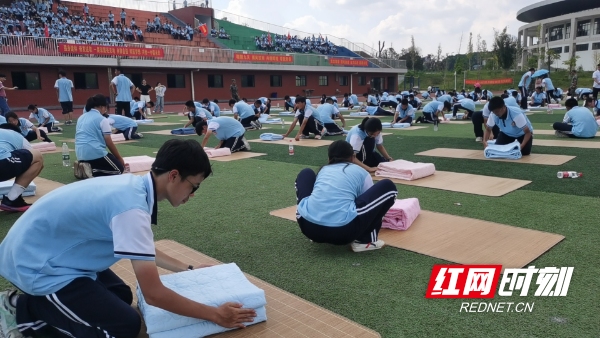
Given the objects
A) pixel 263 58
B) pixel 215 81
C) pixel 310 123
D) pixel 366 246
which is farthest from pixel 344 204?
pixel 263 58

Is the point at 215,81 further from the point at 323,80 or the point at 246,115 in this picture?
the point at 246,115

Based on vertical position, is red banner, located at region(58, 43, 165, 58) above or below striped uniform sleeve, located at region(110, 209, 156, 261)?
above

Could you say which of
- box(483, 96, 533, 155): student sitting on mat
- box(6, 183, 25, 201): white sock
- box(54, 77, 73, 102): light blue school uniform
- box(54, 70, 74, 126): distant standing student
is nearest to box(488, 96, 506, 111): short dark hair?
box(483, 96, 533, 155): student sitting on mat

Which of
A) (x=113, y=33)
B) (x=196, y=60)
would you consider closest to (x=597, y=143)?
(x=196, y=60)

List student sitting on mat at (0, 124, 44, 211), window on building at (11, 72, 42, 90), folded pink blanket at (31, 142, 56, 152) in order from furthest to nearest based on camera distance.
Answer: window on building at (11, 72, 42, 90)
folded pink blanket at (31, 142, 56, 152)
student sitting on mat at (0, 124, 44, 211)

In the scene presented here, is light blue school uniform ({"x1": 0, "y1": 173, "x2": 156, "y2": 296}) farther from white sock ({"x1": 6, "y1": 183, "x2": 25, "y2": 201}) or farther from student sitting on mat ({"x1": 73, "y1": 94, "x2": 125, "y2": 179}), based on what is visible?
student sitting on mat ({"x1": 73, "y1": 94, "x2": 125, "y2": 179})

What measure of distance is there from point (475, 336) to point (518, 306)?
50cm

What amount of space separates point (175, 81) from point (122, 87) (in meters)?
12.0

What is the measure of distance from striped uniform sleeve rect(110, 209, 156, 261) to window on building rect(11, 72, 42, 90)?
2288 centimetres

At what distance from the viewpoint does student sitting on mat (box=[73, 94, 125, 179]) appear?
6.35 metres

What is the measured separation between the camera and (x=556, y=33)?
5022 centimetres

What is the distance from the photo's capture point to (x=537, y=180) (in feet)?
19.2

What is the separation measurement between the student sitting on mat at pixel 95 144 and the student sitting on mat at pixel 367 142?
3.43 metres

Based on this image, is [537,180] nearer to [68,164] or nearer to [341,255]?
[341,255]
